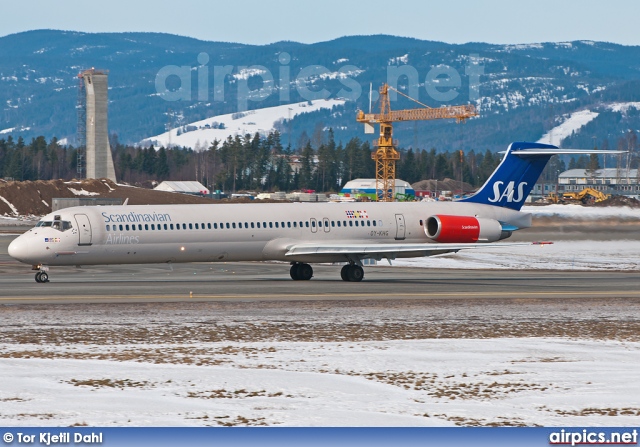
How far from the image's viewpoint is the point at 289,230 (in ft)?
138

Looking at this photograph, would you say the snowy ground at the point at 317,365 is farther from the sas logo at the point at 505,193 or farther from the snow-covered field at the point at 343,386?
the sas logo at the point at 505,193

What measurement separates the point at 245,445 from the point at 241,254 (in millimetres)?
27312

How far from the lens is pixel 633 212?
60.6 m

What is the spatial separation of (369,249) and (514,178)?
9.47 m

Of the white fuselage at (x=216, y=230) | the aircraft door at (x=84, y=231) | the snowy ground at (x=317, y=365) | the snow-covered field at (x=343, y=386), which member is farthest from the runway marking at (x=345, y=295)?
the snow-covered field at (x=343, y=386)

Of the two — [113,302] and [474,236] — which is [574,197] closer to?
[474,236]

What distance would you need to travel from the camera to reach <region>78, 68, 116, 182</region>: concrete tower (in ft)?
577

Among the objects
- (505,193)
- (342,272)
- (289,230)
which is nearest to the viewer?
(289,230)

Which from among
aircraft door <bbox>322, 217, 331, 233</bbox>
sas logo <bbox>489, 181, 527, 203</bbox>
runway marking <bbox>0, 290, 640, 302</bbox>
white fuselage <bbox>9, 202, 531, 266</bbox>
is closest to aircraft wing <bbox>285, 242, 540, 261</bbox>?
white fuselage <bbox>9, 202, 531, 266</bbox>

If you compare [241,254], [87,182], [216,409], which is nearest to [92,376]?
[216,409]

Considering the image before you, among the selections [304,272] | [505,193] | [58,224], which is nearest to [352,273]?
[304,272]

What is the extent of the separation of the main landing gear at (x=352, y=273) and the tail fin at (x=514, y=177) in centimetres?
755

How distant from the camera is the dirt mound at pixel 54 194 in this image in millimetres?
120250

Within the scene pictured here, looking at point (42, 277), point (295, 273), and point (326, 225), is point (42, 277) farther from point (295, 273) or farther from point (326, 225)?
point (326, 225)
